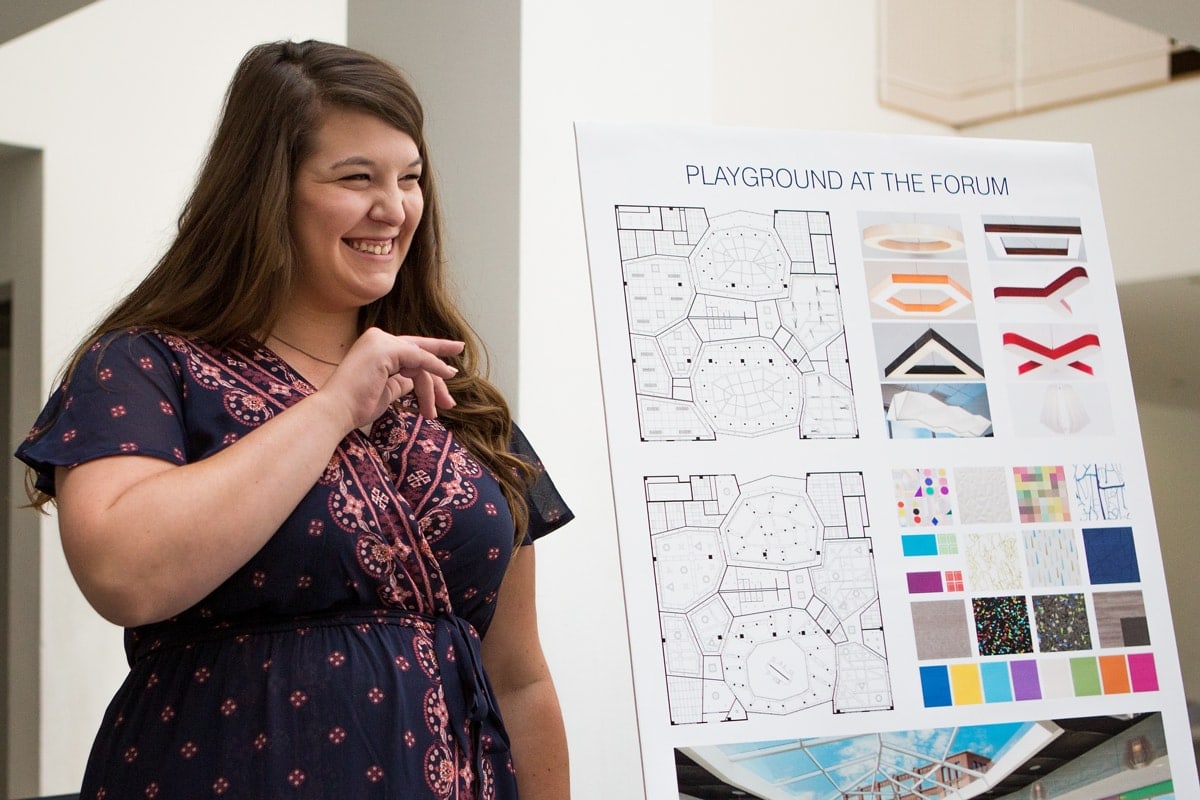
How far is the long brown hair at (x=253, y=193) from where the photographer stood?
1425mm

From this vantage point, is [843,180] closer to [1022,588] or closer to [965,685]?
[1022,588]

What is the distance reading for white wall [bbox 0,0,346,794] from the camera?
13.2 feet

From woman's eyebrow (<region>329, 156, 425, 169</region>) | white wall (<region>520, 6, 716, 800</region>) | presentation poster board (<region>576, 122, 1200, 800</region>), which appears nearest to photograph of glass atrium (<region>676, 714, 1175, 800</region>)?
presentation poster board (<region>576, 122, 1200, 800</region>)

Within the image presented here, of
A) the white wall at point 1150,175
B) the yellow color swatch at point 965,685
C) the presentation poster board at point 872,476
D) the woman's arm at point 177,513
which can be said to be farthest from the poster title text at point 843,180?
the white wall at point 1150,175

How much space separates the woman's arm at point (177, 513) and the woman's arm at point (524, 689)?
0.39 meters

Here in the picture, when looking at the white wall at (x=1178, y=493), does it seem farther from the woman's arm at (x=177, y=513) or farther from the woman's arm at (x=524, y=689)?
the woman's arm at (x=177, y=513)

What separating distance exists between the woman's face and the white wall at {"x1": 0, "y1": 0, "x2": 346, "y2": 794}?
2.69 meters

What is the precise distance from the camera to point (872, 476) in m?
1.88

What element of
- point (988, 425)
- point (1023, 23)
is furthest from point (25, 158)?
point (1023, 23)

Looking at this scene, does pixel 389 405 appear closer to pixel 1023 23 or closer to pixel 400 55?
pixel 400 55

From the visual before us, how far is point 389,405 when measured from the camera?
4.93 ft

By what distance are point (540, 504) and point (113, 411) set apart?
55 centimetres

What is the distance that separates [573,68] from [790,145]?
0.86 m

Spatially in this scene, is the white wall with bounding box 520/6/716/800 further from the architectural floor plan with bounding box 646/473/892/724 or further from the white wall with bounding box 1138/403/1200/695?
the white wall with bounding box 1138/403/1200/695
